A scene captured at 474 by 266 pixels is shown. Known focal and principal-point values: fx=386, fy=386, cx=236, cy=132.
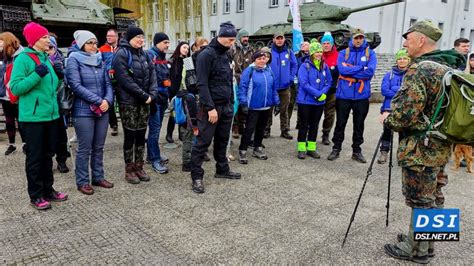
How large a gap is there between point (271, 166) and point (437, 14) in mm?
27180

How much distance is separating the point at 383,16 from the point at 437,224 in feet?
76.7

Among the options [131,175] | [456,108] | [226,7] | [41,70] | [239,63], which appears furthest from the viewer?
[226,7]

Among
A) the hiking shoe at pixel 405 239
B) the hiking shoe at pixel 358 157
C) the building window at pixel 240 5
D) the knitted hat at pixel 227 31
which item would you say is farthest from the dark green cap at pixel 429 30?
the building window at pixel 240 5

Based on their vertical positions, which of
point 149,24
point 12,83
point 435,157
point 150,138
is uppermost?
point 149,24

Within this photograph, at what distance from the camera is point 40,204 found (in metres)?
4.09

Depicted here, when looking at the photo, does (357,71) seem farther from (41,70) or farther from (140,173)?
(41,70)

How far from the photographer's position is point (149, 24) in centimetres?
3894

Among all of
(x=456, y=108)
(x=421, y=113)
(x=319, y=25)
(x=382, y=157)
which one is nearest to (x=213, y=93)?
(x=421, y=113)

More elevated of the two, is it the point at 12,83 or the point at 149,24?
the point at 149,24

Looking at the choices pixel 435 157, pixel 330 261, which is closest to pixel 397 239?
pixel 330 261

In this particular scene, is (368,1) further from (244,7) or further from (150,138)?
(150,138)

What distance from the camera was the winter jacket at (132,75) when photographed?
4.63 metres

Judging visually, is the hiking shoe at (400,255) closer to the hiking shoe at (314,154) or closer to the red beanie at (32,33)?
the hiking shoe at (314,154)

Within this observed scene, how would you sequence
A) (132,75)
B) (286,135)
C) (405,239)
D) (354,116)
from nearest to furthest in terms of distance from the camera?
(405,239)
(132,75)
(354,116)
(286,135)
